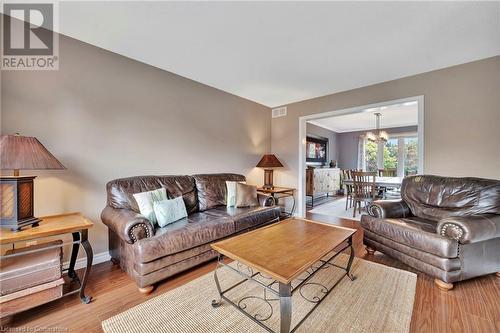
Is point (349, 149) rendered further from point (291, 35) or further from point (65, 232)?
point (65, 232)

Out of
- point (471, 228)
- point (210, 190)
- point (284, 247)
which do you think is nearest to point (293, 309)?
point (284, 247)

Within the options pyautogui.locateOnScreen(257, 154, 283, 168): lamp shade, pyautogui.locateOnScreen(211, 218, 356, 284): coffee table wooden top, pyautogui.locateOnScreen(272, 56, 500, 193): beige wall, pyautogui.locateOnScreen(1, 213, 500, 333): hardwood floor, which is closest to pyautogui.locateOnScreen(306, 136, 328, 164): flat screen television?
pyautogui.locateOnScreen(257, 154, 283, 168): lamp shade

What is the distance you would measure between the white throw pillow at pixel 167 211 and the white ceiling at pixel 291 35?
1805 mm

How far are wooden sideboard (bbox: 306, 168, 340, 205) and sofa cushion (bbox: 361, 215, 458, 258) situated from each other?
3036 mm

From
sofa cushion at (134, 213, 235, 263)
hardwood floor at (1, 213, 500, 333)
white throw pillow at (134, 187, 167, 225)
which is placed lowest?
hardwood floor at (1, 213, 500, 333)

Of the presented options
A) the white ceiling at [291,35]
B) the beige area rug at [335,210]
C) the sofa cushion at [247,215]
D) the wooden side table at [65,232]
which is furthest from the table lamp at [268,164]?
the wooden side table at [65,232]

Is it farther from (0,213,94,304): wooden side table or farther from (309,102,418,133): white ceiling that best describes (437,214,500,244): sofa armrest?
(309,102,418,133): white ceiling

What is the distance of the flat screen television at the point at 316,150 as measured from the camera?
21.4 ft

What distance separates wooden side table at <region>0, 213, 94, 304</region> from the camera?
4.69ft

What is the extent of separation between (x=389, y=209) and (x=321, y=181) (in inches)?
140

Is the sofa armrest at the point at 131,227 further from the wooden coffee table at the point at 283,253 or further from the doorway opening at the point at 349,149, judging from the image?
the doorway opening at the point at 349,149

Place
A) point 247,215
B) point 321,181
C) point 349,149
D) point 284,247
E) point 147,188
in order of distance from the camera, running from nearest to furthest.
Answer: point 284,247 < point 147,188 < point 247,215 < point 321,181 < point 349,149

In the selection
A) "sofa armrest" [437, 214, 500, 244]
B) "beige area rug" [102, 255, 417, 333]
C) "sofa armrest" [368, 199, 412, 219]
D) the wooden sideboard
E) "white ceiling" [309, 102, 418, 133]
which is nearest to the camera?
"beige area rug" [102, 255, 417, 333]

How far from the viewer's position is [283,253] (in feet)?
4.98
